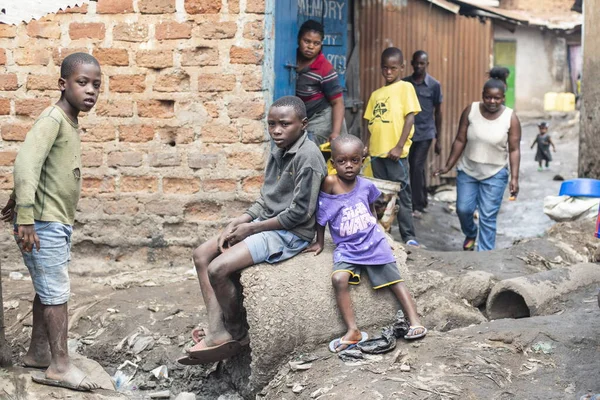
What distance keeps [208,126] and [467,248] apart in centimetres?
288

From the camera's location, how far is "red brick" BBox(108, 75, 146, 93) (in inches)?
253

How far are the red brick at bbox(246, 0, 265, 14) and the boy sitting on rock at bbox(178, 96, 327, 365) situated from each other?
155 centimetres

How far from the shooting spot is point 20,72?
648 cm

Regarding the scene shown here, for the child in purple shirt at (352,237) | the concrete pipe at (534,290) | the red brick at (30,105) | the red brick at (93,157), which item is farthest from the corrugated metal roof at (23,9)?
the concrete pipe at (534,290)

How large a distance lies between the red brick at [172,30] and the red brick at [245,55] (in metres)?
0.36

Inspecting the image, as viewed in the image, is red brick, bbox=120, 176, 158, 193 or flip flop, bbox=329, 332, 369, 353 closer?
flip flop, bbox=329, 332, 369, 353

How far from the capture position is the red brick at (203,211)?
21.2 feet

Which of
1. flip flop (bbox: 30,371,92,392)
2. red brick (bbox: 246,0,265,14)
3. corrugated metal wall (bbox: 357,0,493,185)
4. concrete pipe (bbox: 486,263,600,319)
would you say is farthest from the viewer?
corrugated metal wall (bbox: 357,0,493,185)

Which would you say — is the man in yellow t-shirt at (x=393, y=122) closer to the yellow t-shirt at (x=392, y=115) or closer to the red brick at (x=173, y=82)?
the yellow t-shirt at (x=392, y=115)

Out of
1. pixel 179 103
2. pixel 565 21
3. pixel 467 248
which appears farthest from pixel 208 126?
pixel 565 21

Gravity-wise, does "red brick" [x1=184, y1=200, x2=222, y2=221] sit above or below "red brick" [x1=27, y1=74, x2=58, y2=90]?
below

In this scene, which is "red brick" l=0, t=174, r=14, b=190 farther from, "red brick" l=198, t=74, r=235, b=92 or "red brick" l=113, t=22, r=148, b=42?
"red brick" l=198, t=74, r=235, b=92

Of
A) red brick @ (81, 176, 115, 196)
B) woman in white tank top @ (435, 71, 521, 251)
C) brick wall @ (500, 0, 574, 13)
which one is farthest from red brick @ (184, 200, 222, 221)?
brick wall @ (500, 0, 574, 13)

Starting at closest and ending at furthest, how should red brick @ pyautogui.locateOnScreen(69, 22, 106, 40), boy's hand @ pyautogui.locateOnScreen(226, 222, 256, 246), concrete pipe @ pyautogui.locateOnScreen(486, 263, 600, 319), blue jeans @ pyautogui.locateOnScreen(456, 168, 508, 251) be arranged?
boy's hand @ pyautogui.locateOnScreen(226, 222, 256, 246)
concrete pipe @ pyautogui.locateOnScreen(486, 263, 600, 319)
red brick @ pyautogui.locateOnScreen(69, 22, 106, 40)
blue jeans @ pyautogui.locateOnScreen(456, 168, 508, 251)
